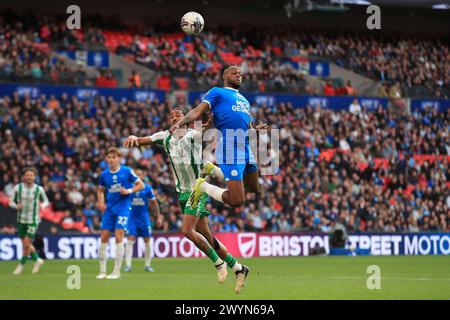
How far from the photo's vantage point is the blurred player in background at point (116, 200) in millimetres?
18500

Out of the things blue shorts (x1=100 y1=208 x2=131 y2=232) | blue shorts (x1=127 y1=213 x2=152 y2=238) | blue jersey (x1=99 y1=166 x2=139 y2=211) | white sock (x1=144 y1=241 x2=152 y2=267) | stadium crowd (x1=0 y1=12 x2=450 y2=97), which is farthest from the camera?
stadium crowd (x1=0 y1=12 x2=450 y2=97)

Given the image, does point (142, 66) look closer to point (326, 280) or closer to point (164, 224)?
point (164, 224)

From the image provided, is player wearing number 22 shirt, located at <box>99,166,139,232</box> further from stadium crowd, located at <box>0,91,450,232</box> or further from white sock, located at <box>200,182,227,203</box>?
stadium crowd, located at <box>0,91,450,232</box>

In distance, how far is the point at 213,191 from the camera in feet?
45.2

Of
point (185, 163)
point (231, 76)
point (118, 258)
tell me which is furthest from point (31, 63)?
point (231, 76)

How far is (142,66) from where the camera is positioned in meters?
40.4

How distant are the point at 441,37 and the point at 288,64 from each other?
39.5 ft

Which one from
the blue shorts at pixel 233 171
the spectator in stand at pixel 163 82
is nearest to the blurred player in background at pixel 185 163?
the blue shorts at pixel 233 171

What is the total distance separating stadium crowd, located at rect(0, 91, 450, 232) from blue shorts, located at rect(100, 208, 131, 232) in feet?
38.3

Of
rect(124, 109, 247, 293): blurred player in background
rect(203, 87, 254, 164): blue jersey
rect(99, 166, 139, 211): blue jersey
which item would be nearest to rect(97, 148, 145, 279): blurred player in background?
rect(99, 166, 139, 211): blue jersey

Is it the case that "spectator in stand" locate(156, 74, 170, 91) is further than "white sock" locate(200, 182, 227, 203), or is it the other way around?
"spectator in stand" locate(156, 74, 170, 91)

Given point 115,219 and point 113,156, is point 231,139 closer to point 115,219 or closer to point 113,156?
point 113,156

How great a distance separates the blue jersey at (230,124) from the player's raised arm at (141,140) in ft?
4.00

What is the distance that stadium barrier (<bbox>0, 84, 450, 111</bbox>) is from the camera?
3534 centimetres
